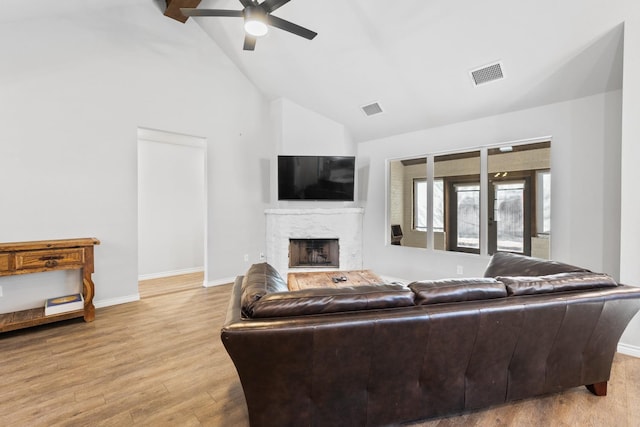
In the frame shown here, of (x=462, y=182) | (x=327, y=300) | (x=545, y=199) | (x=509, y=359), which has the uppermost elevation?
(x=462, y=182)

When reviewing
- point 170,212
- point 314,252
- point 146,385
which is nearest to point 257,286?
point 146,385

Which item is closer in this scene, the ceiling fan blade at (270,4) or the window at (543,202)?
the ceiling fan blade at (270,4)

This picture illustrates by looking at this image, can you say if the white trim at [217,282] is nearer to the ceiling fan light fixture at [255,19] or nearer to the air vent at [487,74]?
the ceiling fan light fixture at [255,19]

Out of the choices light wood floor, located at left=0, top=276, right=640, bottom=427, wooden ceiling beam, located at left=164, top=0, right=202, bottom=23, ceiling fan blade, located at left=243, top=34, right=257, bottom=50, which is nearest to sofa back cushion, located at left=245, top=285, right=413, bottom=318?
light wood floor, located at left=0, top=276, right=640, bottom=427

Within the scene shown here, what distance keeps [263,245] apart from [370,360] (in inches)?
161

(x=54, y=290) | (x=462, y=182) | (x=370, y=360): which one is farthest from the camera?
(x=462, y=182)

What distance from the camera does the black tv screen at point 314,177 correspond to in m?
4.90

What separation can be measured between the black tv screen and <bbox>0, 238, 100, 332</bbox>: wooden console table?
271 centimetres

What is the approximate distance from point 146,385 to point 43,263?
1.92m

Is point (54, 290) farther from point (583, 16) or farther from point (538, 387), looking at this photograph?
point (583, 16)

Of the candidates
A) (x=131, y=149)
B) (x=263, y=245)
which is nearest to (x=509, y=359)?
(x=263, y=245)

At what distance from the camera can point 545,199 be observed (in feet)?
11.5

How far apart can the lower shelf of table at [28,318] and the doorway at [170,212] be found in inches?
60.4

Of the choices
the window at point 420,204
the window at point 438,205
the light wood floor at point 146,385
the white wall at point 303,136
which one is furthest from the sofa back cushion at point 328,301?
the white wall at point 303,136
